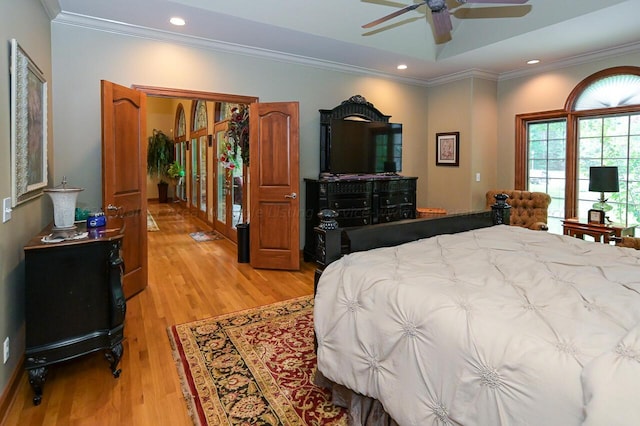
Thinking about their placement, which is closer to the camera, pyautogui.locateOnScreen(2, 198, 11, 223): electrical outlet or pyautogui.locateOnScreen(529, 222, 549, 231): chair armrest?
pyautogui.locateOnScreen(2, 198, 11, 223): electrical outlet

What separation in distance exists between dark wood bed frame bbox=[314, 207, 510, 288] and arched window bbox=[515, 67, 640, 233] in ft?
8.52

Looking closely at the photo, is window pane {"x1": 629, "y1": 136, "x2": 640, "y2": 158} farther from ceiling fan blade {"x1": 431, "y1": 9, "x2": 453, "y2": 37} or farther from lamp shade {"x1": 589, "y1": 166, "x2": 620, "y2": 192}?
ceiling fan blade {"x1": 431, "y1": 9, "x2": 453, "y2": 37}

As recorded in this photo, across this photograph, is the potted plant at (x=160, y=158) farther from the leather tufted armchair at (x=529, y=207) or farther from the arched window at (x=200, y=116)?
the leather tufted armchair at (x=529, y=207)

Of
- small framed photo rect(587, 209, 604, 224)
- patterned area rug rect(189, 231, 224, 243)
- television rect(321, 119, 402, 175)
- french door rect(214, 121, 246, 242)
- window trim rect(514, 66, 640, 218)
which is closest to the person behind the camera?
small framed photo rect(587, 209, 604, 224)

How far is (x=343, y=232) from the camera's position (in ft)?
7.57

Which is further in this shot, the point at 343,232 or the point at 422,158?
the point at 422,158

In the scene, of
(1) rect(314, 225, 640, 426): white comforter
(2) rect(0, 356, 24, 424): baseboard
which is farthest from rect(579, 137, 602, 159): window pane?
(2) rect(0, 356, 24, 424): baseboard

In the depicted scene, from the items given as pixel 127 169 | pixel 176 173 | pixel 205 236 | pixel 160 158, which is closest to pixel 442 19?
pixel 127 169

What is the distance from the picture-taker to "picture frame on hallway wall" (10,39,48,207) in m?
2.24

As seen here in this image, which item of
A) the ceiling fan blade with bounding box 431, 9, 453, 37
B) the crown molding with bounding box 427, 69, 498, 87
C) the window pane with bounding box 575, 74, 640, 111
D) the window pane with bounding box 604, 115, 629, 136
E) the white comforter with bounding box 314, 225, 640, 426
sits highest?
the crown molding with bounding box 427, 69, 498, 87

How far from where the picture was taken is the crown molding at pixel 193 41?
370 centimetres

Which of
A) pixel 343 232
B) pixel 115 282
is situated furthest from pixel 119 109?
pixel 343 232

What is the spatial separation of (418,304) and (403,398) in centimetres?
38

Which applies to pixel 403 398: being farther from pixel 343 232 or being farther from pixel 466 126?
pixel 466 126
